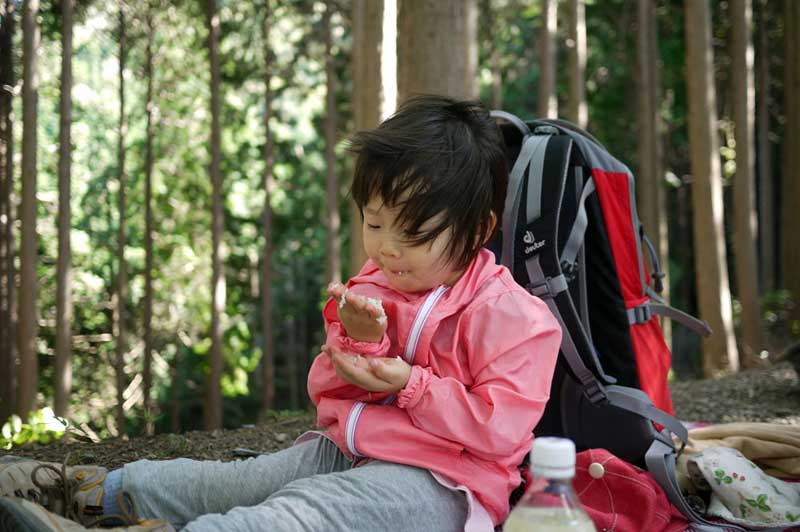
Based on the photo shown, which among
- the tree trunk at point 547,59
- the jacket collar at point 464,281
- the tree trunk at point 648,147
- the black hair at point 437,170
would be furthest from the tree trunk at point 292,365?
the black hair at point 437,170

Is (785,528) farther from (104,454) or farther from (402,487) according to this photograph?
(104,454)

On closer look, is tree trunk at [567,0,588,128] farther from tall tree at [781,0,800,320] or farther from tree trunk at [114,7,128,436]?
tree trunk at [114,7,128,436]

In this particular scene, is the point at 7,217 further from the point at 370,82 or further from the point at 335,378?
the point at 335,378

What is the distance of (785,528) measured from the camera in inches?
120

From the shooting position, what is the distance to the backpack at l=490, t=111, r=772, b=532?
10.8ft

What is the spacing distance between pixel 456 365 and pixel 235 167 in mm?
19164

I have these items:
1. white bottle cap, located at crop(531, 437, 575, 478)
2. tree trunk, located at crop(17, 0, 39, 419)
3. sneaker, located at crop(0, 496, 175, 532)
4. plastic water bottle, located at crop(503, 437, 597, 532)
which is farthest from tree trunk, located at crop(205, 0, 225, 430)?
white bottle cap, located at crop(531, 437, 575, 478)

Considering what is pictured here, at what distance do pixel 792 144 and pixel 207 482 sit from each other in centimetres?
1401

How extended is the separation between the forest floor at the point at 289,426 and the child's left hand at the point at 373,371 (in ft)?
5.07

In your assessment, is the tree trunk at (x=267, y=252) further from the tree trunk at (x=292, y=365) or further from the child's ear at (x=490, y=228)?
the child's ear at (x=490, y=228)

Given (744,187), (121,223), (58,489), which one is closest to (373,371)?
(58,489)

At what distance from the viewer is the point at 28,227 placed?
1238 cm

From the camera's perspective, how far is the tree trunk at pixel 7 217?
1324 cm

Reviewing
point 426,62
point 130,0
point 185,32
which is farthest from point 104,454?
point 185,32
